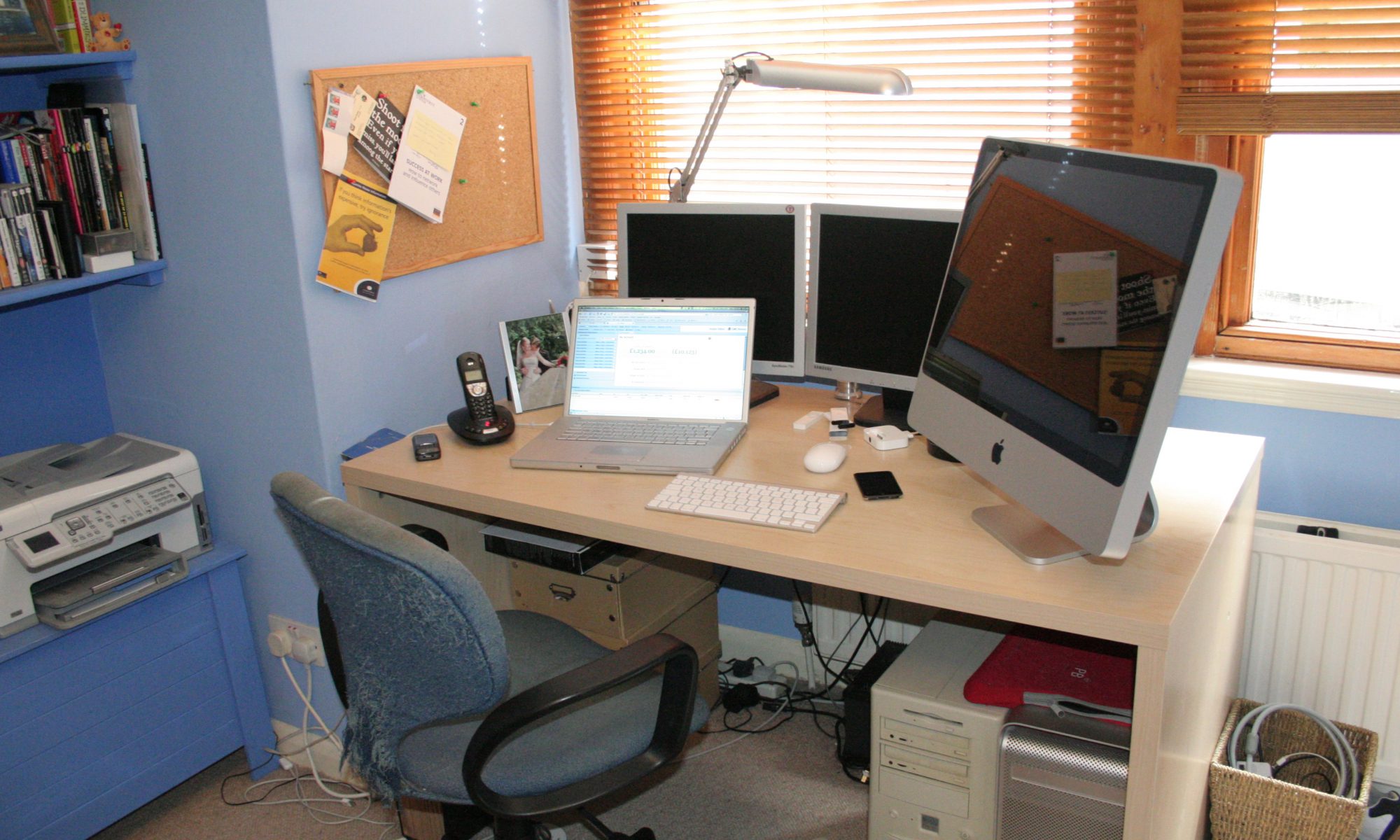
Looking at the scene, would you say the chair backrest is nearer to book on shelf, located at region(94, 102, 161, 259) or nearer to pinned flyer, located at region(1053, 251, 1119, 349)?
pinned flyer, located at region(1053, 251, 1119, 349)

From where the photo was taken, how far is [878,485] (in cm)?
182

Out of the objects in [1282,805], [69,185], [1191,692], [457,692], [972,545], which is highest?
[69,185]

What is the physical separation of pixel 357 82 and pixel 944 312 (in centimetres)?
123

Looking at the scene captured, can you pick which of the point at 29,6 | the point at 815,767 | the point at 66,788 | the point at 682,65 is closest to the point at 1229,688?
the point at 815,767

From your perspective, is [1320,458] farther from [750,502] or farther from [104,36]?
[104,36]

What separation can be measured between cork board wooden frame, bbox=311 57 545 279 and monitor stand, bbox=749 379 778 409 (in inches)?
28.0

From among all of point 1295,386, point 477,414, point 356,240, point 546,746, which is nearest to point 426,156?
point 356,240

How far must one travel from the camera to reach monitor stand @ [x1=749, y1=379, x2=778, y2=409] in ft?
7.59

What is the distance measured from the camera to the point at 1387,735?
204 cm

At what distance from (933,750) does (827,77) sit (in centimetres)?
127

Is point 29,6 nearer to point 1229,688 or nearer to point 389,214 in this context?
point 389,214

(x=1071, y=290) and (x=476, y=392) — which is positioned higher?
(x=1071, y=290)

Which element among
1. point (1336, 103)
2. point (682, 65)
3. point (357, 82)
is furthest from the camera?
point (682, 65)

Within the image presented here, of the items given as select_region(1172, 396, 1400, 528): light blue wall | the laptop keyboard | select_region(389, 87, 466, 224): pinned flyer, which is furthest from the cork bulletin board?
select_region(389, 87, 466, 224): pinned flyer
